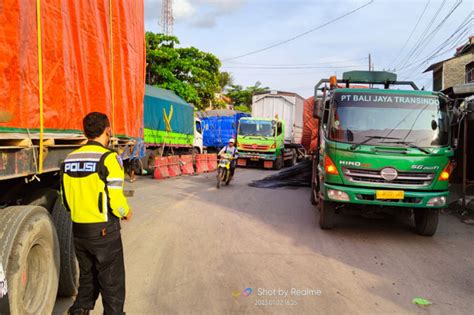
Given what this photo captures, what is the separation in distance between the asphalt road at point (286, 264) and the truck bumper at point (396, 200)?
64cm

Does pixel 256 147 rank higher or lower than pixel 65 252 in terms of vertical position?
higher

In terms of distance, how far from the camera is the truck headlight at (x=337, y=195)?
21.3 ft

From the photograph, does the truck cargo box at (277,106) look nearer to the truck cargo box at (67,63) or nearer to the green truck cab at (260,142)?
the green truck cab at (260,142)

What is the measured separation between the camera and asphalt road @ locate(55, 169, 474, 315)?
4.08 metres

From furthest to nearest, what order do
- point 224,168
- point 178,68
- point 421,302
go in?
point 178,68 < point 224,168 < point 421,302

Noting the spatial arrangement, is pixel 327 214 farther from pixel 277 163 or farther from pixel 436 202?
pixel 277 163

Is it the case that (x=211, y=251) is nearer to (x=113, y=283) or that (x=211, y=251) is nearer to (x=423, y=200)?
(x=113, y=283)

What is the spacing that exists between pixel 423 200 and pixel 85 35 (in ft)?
17.3

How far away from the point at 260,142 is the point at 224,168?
24.7 feet

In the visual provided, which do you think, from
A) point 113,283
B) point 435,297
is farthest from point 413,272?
point 113,283

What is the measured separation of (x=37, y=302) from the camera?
10.5ft

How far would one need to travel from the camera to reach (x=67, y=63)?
3.94 meters

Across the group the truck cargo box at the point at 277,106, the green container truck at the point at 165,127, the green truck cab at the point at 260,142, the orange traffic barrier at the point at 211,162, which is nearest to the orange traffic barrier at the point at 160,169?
the green container truck at the point at 165,127

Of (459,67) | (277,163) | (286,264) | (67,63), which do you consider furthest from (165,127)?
(459,67)
